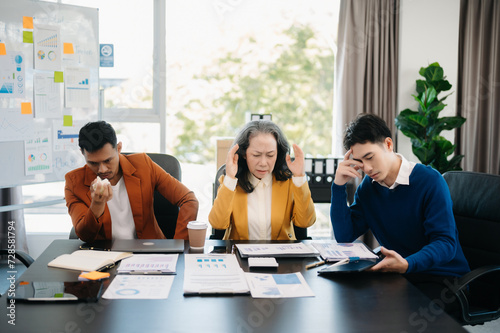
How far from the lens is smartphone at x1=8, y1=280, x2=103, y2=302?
123 centimetres

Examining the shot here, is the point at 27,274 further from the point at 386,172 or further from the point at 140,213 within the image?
the point at 386,172

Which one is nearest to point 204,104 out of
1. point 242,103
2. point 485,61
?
point 242,103

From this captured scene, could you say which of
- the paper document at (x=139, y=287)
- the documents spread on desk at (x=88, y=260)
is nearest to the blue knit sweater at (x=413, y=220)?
the paper document at (x=139, y=287)

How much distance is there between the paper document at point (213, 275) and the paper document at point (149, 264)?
5cm

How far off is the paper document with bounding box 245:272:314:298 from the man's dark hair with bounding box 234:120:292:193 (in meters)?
0.73

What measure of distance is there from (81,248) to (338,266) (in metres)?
0.93

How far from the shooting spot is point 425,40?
3898mm

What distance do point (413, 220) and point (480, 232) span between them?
0.31 meters

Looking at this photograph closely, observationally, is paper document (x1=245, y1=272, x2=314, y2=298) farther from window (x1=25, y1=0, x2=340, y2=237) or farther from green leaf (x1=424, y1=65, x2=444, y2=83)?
green leaf (x1=424, y1=65, x2=444, y2=83)

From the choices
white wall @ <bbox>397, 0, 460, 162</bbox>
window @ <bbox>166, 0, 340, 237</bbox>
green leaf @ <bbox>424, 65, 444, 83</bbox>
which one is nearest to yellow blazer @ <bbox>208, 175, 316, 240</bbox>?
green leaf @ <bbox>424, 65, 444, 83</bbox>

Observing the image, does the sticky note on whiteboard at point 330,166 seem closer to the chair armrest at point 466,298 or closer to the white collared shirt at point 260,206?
the white collared shirt at point 260,206

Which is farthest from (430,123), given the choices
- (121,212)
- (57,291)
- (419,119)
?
(57,291)

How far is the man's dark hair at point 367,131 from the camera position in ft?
5.99

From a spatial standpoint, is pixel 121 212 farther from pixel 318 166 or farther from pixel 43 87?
pixel 318 166
